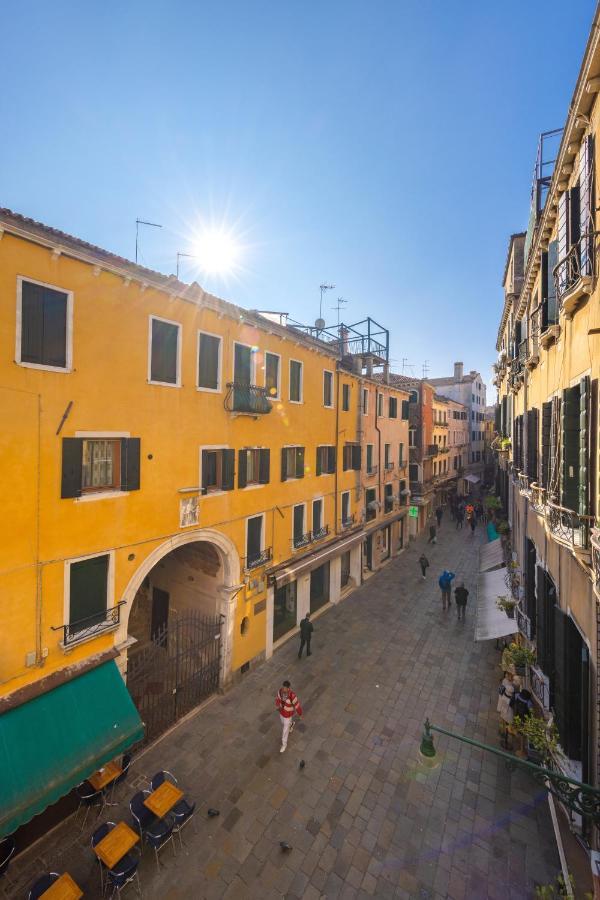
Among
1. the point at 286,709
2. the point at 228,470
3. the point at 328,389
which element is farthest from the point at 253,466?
the point at 286,709

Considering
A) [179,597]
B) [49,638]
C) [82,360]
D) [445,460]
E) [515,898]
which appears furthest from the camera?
[445,460]

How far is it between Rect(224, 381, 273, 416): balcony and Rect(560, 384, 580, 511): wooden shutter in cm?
880

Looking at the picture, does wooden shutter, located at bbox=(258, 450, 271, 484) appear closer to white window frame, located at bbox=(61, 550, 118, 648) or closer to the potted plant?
white window frame, located at bbox=(61, 550, 118, 648)

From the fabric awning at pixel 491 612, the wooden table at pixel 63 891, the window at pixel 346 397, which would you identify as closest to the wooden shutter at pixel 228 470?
the wooden table at pixel 63 891

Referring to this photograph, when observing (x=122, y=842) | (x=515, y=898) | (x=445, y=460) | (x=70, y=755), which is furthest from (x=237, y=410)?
(x=445, y=460)

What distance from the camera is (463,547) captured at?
29609 mm

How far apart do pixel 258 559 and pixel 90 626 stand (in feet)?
20.4

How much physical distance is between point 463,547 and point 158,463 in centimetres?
2638

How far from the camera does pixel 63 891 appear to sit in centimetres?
643

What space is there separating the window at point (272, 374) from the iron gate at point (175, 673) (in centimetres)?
834

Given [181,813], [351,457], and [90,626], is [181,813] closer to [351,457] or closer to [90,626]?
[90,626]

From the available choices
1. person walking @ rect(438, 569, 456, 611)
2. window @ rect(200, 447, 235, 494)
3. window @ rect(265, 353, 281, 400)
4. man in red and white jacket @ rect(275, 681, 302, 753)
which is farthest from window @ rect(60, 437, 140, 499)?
person walking @ rect(438, 569, 456, 611)

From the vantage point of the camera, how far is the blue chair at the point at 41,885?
6.38 m

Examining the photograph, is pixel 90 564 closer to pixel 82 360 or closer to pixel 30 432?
pixel 30 432
